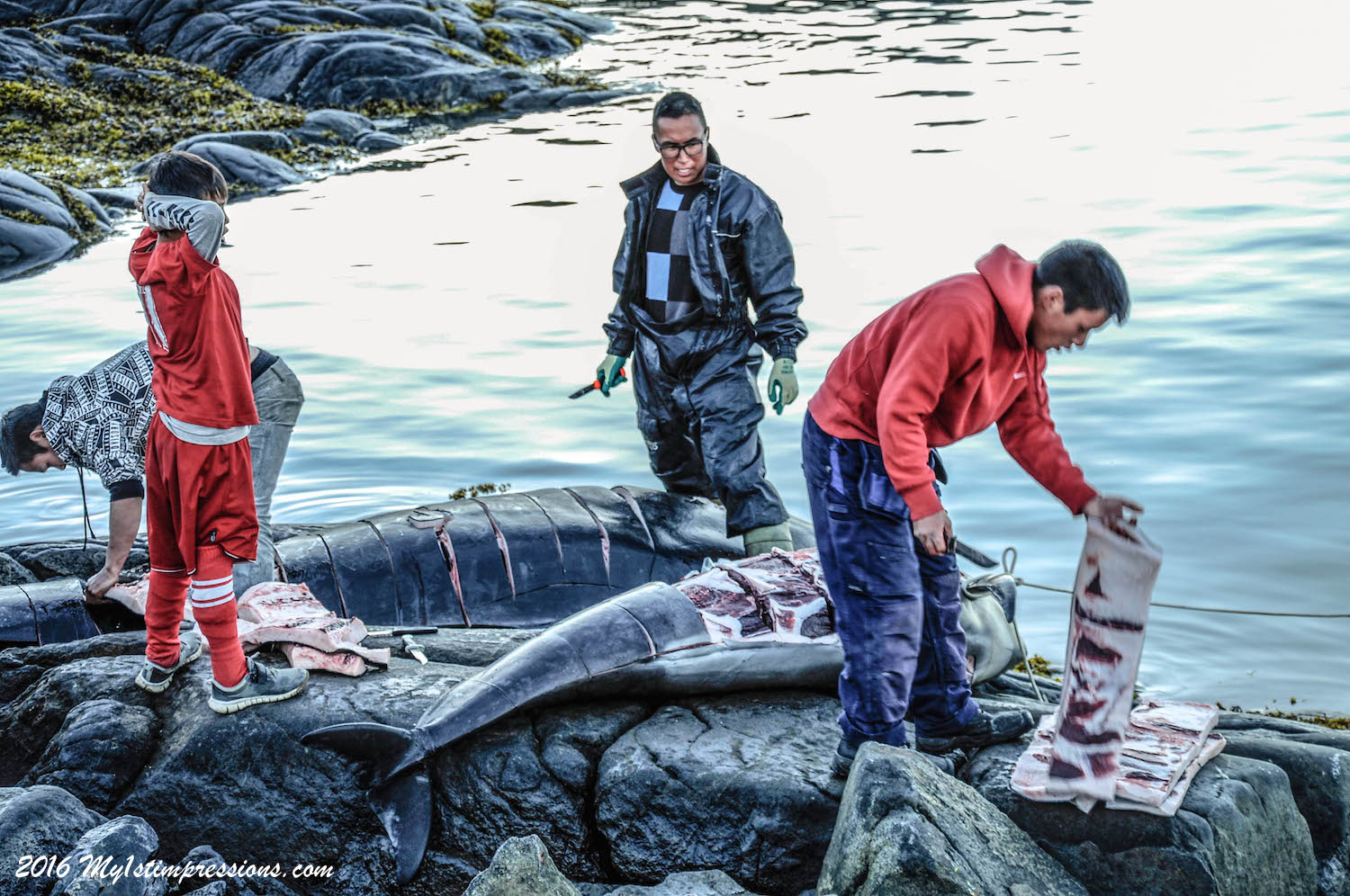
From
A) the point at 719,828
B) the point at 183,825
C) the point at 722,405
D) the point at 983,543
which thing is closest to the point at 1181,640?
the point at 983,543

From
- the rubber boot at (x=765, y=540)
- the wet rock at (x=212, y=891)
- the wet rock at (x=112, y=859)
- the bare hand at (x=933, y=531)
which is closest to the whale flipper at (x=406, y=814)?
the wet rock at (x=212, y=891)

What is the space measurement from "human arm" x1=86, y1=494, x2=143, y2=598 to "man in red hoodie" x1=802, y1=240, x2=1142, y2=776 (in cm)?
280

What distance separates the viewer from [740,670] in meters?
5.09

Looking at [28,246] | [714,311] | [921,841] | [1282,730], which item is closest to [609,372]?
[714,311]

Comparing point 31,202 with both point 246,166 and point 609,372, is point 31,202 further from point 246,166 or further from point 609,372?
point 609,372

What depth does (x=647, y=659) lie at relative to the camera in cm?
503

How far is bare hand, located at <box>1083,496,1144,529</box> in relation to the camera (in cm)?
379

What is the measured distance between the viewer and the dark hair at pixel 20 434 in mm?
5543

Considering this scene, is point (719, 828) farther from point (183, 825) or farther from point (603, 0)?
point (603, 0)

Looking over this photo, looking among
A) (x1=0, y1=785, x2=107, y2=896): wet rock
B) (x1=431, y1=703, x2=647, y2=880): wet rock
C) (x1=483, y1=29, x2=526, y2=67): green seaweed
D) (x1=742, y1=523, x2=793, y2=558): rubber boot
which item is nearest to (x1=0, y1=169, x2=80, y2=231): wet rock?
(x1=483, y1=29, x2=526, y2=67): green seaweed

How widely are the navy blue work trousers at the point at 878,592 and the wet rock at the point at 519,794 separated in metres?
1.02

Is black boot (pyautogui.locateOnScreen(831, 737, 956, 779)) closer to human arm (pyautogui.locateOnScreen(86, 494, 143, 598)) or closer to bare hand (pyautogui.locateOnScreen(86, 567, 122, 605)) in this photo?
human arm (pyautogui.locateOnScreen(86, 494, 143, 598))

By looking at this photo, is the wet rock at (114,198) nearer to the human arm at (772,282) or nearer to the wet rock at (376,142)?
the wet rock at (376,142)

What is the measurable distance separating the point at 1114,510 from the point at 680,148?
3.33 m
